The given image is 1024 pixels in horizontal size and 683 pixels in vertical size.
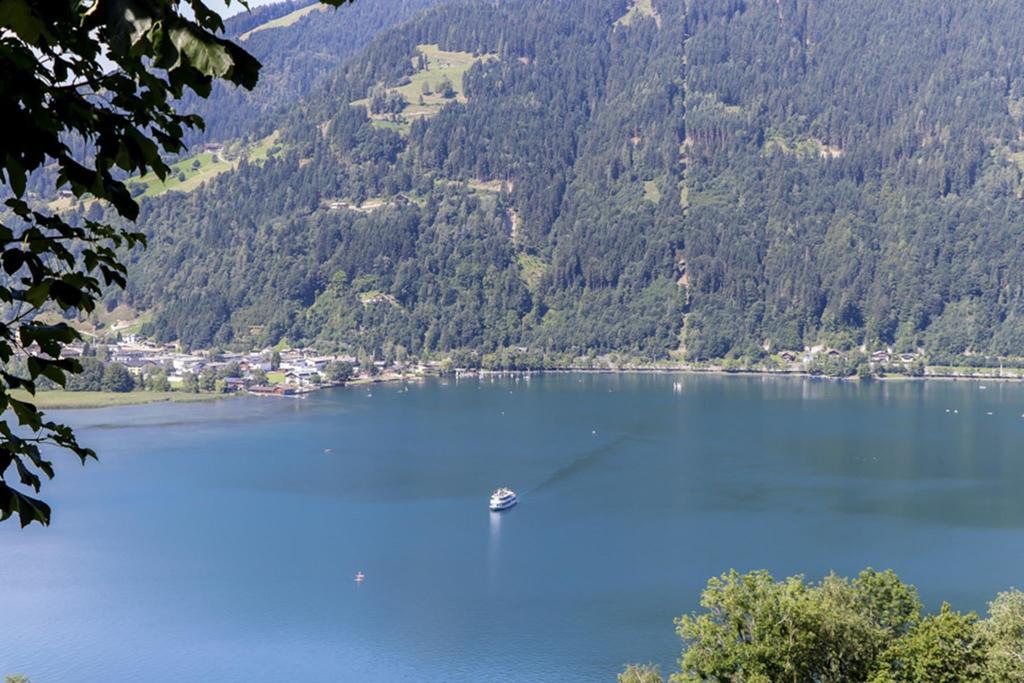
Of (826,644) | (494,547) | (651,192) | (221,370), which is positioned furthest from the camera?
(651,192)

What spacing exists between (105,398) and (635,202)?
85.0 meters

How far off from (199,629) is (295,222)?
128 metres

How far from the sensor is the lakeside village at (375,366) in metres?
120

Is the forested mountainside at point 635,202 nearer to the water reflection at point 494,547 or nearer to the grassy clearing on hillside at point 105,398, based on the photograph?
the grassy clearing on hillside at point 105,398

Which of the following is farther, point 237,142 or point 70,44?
point 237,142

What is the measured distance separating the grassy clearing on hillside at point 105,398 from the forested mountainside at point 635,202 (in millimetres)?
33189

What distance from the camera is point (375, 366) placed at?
440 ft

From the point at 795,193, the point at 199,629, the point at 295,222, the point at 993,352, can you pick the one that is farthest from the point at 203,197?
the point at 199,629

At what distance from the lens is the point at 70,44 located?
11.5 feet

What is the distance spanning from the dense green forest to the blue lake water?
1520cm

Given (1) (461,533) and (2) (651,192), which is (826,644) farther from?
(2) (651,192)

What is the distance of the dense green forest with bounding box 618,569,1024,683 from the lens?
20.4 meters

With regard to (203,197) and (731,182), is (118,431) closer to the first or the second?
(203,197)

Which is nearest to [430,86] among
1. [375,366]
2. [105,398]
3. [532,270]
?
[532,270]
